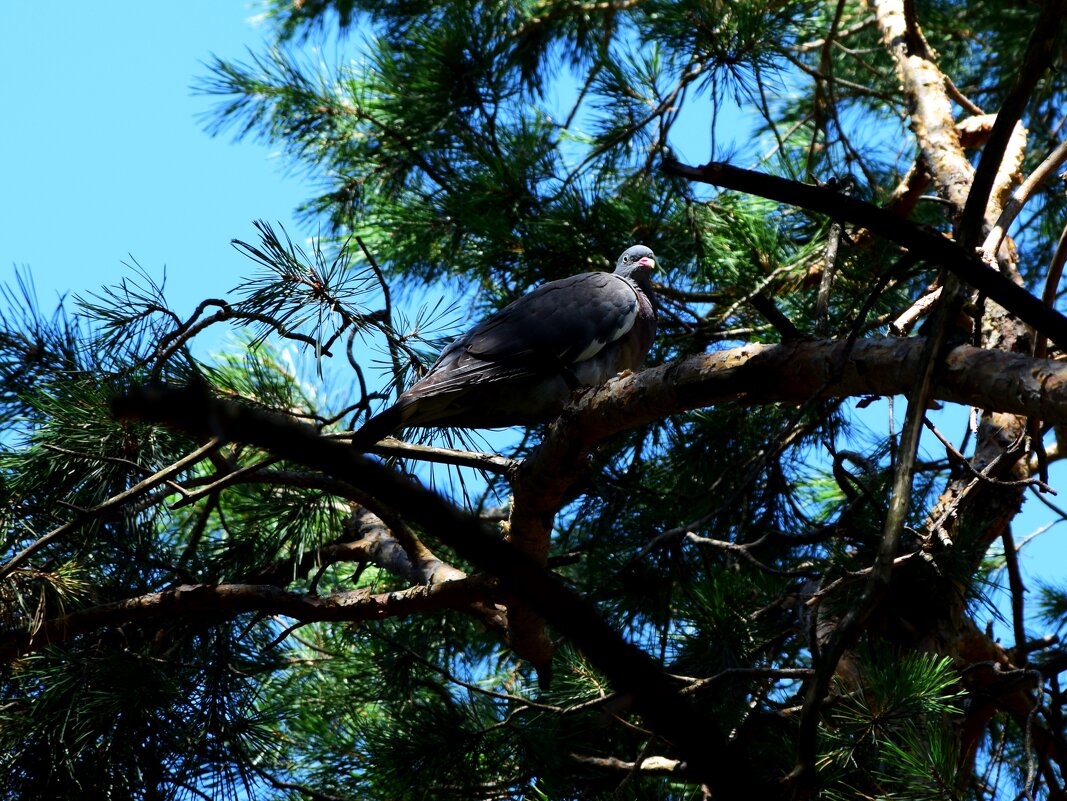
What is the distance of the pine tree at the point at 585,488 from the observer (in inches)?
51.0

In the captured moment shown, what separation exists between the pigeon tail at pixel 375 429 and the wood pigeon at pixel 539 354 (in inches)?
5.6

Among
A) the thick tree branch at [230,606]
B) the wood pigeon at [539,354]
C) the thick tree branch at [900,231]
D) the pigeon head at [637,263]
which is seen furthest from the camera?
the pigeon head at [637,263]

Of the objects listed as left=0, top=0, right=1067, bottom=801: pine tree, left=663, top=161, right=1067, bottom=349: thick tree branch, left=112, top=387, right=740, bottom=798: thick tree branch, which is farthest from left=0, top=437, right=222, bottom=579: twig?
left=112, top=387, right=740, bottom=798: thick tree branch

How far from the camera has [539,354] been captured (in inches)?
105

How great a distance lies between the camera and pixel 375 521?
2.86 m

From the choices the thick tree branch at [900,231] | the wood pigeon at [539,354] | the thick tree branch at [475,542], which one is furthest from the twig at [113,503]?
the thick tree branch at [475,542]

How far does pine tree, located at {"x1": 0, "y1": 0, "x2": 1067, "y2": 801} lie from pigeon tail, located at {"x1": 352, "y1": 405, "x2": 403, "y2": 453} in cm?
9

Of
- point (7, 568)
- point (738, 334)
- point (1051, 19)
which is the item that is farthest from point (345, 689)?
point (1051, 19)

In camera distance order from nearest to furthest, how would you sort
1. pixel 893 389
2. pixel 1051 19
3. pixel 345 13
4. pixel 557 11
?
pixel 1051 19, pixel 893 389, pixel 557 11, pixel 345 13

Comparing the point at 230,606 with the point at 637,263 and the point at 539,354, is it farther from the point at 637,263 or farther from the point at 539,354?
the point at 637,263

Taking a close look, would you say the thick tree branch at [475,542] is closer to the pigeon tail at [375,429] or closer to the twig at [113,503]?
the twig at [113,503]

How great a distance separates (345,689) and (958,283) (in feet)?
8.74

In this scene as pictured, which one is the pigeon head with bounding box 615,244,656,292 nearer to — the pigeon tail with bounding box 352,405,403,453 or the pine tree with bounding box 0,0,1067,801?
the pine tree with bounding box 0,0,1067,801

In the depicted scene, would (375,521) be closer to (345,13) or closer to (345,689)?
(345,689)
